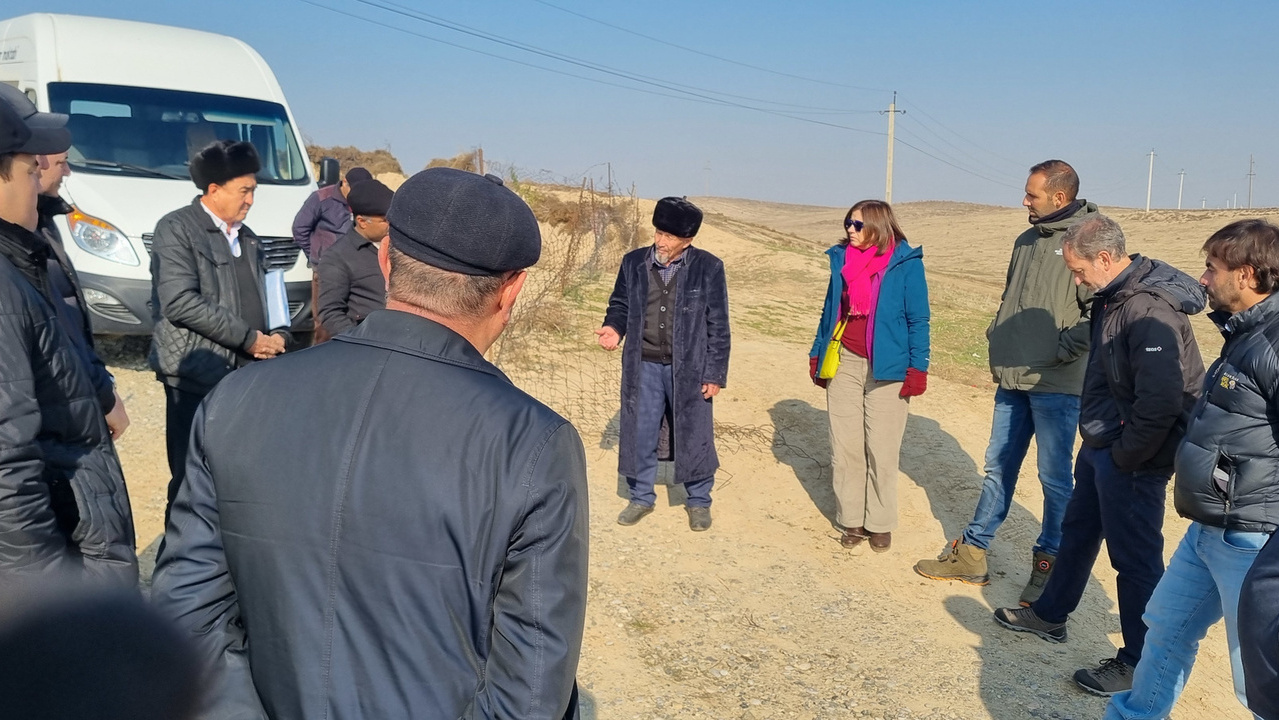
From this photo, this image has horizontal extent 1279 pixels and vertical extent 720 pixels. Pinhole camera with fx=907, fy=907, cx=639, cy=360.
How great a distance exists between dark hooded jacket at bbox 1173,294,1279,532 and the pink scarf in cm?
222

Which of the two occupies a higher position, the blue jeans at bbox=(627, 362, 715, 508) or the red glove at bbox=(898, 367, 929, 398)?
the red glove at bbox=(898, 367, 929, 398)

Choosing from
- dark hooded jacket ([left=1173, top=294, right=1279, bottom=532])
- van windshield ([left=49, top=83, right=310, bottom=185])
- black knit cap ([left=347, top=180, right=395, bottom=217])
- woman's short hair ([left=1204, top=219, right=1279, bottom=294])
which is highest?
van windshield ([left=49, top=83, right=310, bottom=185])

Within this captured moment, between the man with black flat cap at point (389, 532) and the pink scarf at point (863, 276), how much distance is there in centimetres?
393

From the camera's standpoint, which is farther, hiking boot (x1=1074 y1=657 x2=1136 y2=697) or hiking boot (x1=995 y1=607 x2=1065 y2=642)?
hiking boot (x1=995 y1=607 x2=1065 y2=642)

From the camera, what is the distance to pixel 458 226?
5.12 feet

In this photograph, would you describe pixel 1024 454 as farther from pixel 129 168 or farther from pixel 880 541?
pixel 129 168

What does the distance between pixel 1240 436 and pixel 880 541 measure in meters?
2.81

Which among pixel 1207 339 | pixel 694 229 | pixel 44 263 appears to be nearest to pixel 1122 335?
pixel 694 229

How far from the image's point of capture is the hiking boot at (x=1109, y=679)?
13.1ft

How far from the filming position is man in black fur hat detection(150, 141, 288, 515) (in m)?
4.07

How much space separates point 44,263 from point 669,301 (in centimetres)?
339

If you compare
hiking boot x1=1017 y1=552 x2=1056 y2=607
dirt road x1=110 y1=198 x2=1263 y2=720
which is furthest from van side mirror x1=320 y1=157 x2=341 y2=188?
hiking boot x1=1017 y1=552 x2=1056 y2=607

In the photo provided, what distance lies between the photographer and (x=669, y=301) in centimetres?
541

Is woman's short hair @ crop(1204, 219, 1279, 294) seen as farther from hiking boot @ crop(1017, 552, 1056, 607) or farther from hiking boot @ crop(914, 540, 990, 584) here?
hiking boot @ crop(914, 540, 990, 584)
